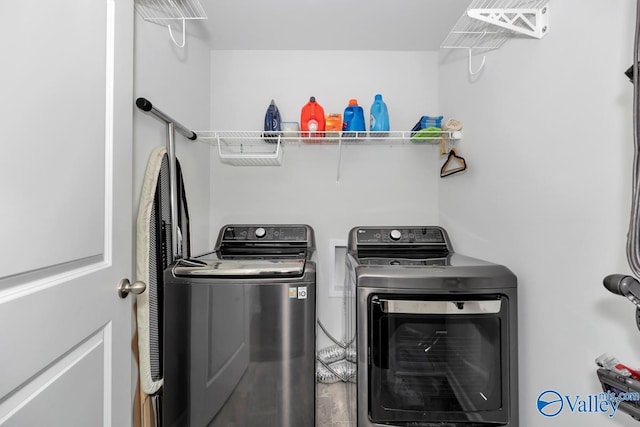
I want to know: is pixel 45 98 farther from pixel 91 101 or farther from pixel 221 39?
pixel 221 39

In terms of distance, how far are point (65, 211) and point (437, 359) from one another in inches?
54.1

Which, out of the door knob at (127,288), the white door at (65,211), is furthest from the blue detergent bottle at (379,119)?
the door knob at (127,288)

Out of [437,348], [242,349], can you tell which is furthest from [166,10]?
[437,348]

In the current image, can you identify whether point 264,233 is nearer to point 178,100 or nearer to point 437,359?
point 178,100

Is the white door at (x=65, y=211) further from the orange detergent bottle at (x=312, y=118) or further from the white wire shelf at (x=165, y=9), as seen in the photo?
the orange detergent bottle at (x=312, y=118)

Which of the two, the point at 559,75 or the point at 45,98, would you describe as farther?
the point at 559,75

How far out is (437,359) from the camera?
1136 millimetres

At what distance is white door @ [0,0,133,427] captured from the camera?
56 centimetres

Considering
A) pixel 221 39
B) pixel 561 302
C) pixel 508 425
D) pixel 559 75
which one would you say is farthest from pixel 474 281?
pixel 221 39

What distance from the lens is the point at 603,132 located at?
2.70ft

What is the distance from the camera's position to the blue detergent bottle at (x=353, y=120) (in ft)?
5.80

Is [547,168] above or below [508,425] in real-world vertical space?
above

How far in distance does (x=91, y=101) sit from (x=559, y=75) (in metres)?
1.54

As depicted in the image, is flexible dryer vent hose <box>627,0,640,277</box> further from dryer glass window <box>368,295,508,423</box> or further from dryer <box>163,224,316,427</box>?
dryer <box>163,224,316,427</box>
